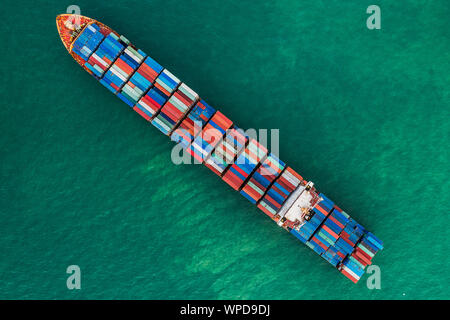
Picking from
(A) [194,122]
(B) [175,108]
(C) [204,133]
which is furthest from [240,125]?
(B) [175,108]

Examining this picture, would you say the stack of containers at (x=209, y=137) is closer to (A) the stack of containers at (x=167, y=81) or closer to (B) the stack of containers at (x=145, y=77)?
(A) the stack of containers at (x=167, y=81)

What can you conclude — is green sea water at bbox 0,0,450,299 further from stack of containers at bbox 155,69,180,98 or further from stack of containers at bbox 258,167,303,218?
stack of containers at bbox 258,167,303,218

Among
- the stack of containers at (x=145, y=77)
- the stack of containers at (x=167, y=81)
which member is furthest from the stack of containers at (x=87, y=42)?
the stack of containers at (x=167, y=81)

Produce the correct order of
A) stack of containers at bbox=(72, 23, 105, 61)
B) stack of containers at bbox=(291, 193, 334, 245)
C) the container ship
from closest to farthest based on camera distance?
1. stack of containers at bbox=(72, 23, 105, 61)
2. the container ship
3. stack of containers at bbox=(291, 193, 334, 245)

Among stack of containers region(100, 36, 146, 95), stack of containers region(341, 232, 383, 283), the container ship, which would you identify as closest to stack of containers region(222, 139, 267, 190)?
the container ship

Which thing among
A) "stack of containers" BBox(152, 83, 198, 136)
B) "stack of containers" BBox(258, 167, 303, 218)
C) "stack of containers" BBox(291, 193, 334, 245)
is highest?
"stack of containers" BBox(152, 83, 198, 136)

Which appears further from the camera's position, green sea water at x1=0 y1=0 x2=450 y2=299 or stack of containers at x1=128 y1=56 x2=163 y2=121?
green sea water at x1=0 y1=0 x2=450 y2=299

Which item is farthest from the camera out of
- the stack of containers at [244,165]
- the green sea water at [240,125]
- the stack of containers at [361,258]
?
the green sea water at [240,125]

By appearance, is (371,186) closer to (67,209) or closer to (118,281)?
(118,281)
